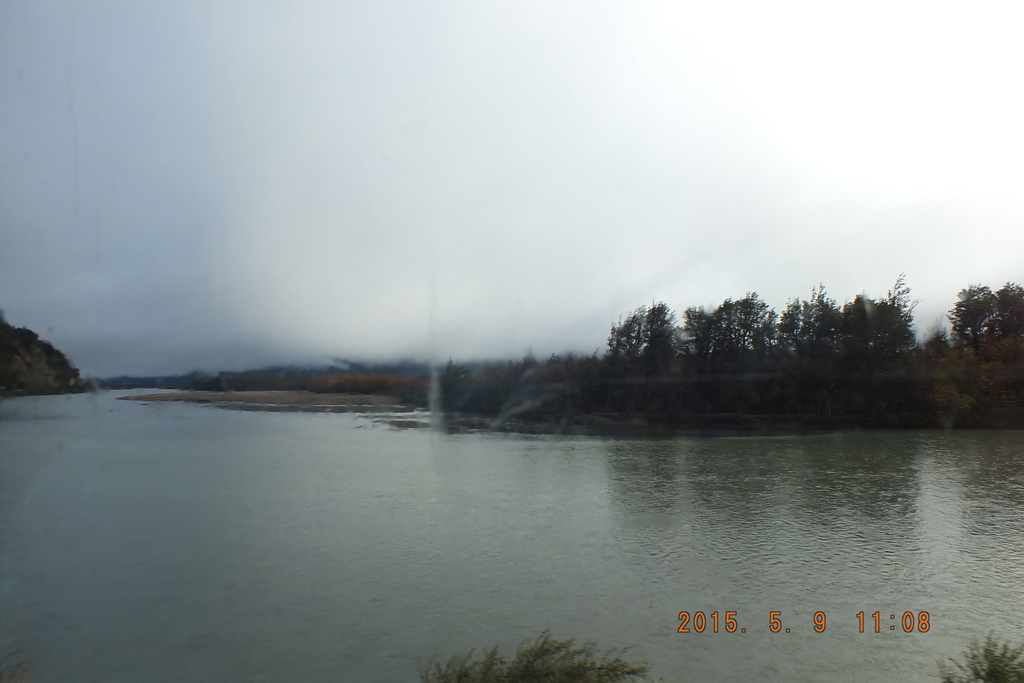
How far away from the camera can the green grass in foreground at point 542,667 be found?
4570mm

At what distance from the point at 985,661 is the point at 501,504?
25.4 feet

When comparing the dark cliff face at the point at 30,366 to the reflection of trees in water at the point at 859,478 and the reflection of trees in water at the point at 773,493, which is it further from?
the reflection of trees in water at the point at 859,478

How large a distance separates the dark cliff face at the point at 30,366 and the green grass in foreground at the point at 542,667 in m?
9.62

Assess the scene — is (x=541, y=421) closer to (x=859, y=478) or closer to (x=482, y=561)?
(x=859, y=478)

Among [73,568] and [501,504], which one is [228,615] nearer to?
[73,568]

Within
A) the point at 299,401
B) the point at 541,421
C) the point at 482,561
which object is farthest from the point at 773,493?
the point at 299,401

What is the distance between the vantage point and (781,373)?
84.1ft

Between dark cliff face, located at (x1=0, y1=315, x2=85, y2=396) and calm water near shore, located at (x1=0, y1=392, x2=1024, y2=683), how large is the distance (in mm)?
2123

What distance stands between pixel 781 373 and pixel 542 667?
2413 cm

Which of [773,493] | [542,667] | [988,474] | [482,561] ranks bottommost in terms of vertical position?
[482,561]

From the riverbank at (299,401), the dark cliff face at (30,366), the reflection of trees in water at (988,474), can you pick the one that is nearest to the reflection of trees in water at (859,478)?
the reflection of trees in water at (988,474)

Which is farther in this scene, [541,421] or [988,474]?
[541,421]

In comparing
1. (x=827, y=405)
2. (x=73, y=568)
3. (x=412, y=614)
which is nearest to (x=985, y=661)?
(x=412, y=614)

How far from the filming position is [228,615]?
20.7 ft
